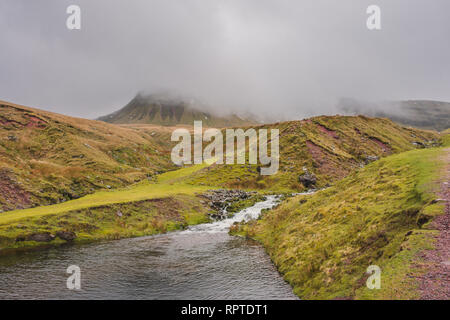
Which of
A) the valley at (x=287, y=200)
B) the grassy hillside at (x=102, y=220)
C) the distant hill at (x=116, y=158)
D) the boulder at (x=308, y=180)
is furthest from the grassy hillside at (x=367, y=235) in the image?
the distant hill at (x=116, y=158)

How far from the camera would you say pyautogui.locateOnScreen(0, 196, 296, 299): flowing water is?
2127 centimetres

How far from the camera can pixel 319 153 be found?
3509 inches

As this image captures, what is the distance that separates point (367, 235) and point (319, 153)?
72.5m

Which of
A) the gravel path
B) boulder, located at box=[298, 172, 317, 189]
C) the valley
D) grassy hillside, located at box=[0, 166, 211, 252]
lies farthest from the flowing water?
boulder, located at box=[298, 172, 317, 189]

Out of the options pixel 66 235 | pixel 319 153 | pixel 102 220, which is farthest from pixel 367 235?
pixel 319 153

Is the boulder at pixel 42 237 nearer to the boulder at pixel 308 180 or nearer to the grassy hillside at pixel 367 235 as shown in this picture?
the grassy hillside at pixel 367 235

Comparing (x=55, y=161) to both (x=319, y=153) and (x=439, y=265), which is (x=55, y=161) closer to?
(x=319, y=153)

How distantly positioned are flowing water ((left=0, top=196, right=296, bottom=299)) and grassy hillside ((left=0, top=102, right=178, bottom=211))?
30173 mm

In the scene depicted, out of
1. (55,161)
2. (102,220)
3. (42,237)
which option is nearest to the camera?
(42,237)

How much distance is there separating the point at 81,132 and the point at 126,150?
75.8 feet

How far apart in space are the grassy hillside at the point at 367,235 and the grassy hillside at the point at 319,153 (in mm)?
41139

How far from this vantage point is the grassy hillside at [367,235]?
49.2ft

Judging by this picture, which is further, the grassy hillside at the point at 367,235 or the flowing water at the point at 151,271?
the flowing water at the point at 151,271
